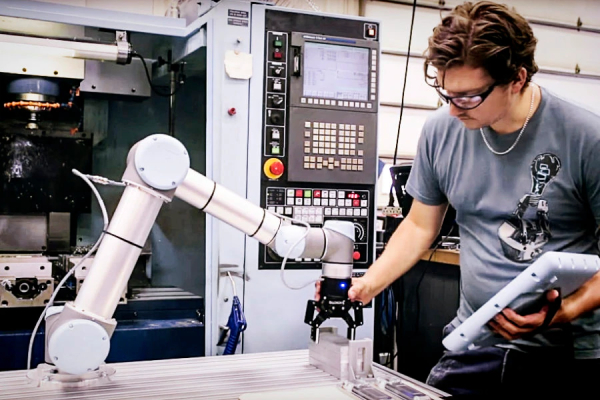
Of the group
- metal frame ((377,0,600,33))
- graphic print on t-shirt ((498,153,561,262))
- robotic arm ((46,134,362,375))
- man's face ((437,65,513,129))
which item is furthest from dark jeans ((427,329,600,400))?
metal frame ((377,0,600,33))

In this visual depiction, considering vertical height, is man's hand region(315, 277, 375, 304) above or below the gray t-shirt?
below

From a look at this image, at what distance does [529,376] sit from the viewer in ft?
4.08

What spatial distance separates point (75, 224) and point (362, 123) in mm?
1006

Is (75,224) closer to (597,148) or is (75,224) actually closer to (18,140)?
(18,140)

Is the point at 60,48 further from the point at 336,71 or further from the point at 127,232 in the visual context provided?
the point at 127,232

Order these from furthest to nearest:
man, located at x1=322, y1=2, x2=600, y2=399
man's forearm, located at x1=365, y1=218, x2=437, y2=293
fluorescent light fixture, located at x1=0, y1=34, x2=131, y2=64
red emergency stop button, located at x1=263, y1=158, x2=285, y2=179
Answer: red emergency stop button, located at x1=263, y1=158, x2=285, y2=179, fluorescent light fixture, located at x1=0, y1=34, x2=131, y2=64, man's forearm, located at x1=365, y1=218, x2=437, y2=293, man, located at x1=322, y1=2, x2=600, y2=399

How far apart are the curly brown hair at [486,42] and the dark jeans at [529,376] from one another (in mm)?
550

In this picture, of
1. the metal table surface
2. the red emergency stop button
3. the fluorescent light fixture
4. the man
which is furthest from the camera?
the red emergency stop button

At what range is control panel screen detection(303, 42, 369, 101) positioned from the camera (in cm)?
187

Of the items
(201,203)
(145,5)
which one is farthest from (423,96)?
(201,203)

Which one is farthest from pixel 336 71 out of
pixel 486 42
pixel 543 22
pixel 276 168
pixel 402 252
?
pixel 543 22

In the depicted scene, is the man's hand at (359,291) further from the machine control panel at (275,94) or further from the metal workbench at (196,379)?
the machine control panel at (275,94)

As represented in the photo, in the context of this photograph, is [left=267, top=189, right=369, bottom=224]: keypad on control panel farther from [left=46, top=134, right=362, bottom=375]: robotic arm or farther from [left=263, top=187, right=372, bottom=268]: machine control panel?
[left=46, top=134, right=362, bottom=375]: robotic arm

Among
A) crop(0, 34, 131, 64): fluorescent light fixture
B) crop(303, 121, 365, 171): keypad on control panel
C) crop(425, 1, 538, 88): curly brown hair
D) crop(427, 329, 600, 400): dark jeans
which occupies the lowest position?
crop(427, 329, 600, 400): dark jeans
